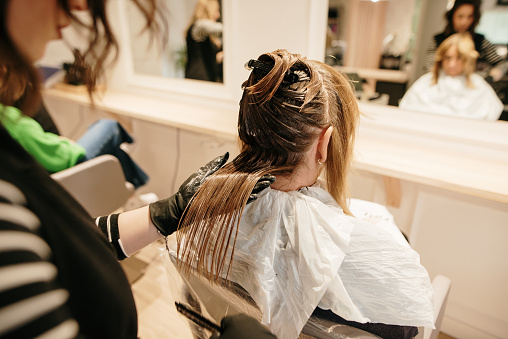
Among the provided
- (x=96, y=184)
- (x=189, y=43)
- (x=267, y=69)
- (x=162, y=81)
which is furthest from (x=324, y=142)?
(x=162, y=81)

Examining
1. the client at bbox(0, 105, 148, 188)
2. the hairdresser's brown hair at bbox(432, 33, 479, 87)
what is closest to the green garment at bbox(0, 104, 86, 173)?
the client at bbox(0, 105, 148, 188)

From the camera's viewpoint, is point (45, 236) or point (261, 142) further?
point (261, 142)

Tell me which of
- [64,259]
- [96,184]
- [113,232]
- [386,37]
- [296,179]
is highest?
[386,37]

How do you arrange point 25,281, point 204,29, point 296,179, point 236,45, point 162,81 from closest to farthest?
point 25,281
point 296,179
point 236,45
point 204,29
point 162,81

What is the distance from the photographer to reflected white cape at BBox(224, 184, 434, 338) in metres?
0.71

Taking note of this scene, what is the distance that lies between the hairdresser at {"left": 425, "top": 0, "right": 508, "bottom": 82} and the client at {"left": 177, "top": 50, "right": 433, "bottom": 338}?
0.85 m

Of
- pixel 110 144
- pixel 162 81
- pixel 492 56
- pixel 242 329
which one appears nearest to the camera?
pixel 242 329

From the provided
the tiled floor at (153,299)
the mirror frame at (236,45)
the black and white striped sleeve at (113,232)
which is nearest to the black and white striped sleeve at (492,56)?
the mirror frame at (236,45)

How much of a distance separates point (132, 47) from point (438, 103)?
1936 mm

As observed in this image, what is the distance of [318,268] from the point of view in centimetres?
72

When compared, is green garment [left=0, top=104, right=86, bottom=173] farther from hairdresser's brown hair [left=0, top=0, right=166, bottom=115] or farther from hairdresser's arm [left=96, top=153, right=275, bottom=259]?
hairdresser's brown hair [left=0, top=0, right=166, bottom=115]

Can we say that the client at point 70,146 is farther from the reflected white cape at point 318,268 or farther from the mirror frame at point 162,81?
the reflected white cape at point 318,268

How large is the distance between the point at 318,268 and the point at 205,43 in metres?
1.67

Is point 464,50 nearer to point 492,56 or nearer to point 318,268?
point 492,56
